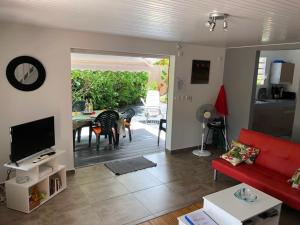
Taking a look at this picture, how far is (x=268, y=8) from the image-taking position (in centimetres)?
204

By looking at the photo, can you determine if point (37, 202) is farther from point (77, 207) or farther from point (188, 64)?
point (188, 64)

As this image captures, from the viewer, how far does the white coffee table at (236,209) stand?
2291mm

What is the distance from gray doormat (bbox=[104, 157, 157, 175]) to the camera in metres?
4.14

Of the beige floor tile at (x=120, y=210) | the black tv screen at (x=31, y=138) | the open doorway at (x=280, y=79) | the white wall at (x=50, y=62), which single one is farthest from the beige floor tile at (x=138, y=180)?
the open doorway at (x=280, y=79)

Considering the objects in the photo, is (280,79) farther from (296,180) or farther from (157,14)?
(157,14)

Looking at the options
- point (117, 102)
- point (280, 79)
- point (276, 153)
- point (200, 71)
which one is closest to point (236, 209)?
point (276, 153)

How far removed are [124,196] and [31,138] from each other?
144 cm

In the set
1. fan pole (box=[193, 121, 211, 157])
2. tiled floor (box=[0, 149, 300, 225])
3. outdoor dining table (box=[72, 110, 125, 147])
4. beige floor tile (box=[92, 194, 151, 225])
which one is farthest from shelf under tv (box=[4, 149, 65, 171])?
fan pole (box=[193, 121, 211, 157])

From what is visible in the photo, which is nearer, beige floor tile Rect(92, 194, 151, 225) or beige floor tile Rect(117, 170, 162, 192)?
beige floor tile Rect(92, 194, 151, 225)

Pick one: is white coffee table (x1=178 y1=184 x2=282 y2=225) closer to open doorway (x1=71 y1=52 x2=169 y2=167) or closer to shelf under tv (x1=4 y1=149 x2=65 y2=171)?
shelf under tv (x1=4 y1=149 x2=65 y2=171)

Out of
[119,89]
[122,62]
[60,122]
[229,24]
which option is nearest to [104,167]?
[60,122]

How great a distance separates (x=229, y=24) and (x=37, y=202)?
3.11 metres

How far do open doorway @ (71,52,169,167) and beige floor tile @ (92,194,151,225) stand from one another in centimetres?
136

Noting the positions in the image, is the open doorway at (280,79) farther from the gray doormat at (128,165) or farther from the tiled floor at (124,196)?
the gray doormat at (128,165)
